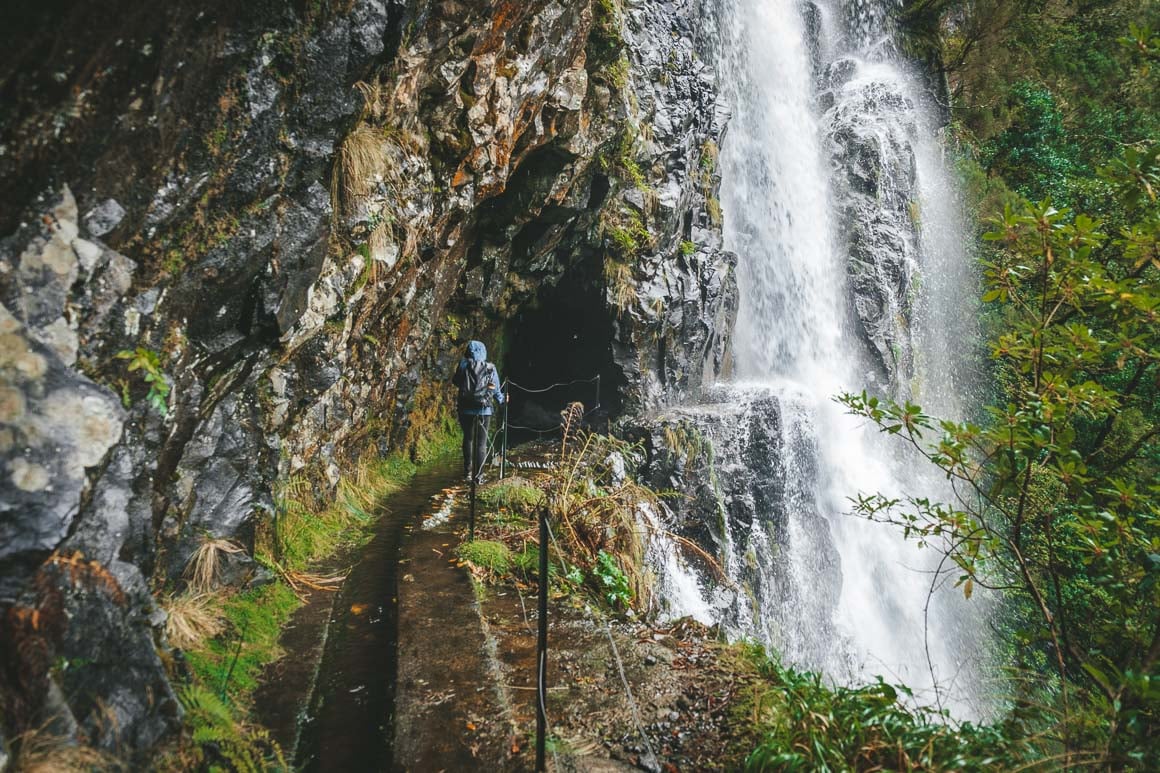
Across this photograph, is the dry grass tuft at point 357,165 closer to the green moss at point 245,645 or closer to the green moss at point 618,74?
the green moss at point 245,645

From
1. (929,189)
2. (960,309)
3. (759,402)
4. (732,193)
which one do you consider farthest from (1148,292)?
(929,189)

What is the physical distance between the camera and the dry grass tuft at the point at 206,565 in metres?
3.74

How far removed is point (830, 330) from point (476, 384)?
12.5 m

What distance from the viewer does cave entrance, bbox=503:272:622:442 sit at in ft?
36.8

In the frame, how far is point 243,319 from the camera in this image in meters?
3.62

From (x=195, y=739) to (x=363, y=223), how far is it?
4.17m

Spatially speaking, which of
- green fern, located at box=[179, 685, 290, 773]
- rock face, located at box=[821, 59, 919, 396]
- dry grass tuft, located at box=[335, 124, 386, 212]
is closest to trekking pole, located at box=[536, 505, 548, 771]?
green fern, located at box=[179, 685, 290, 773]

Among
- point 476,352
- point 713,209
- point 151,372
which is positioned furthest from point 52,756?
point 713,209

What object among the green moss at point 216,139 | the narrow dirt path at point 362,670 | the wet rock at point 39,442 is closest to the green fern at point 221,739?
the narrow dirt path at point 362,670

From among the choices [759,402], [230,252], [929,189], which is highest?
[929,189]

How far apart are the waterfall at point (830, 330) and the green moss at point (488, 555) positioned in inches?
213

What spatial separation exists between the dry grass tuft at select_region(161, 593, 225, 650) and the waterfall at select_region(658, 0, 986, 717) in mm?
7469

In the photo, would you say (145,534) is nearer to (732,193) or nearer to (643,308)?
(643,308)

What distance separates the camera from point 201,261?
308 cm
